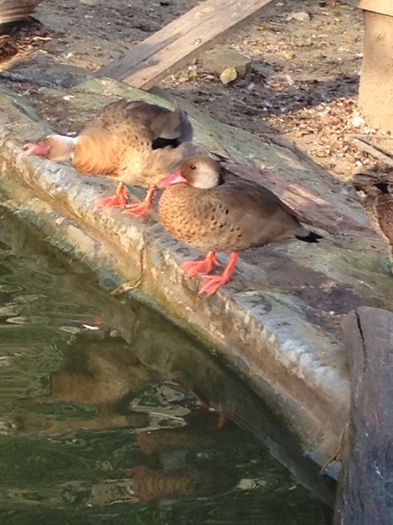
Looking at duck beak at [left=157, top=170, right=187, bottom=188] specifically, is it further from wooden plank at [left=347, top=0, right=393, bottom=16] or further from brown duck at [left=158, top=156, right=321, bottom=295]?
wooden plank at [left=347, top=0, right=393, bottom=16]

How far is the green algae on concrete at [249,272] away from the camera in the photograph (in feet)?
15.6

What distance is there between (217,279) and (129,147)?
111 centimetres

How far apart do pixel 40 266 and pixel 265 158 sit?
1903mm

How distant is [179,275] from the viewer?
569cm

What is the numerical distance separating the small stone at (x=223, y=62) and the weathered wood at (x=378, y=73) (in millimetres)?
1129

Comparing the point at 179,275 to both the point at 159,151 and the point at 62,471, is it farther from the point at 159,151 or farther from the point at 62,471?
the point at 62,471

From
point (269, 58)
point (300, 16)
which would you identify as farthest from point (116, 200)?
point (300, 16)

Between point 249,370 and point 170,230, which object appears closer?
point 249,370

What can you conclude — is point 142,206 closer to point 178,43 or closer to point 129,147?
point 129,147

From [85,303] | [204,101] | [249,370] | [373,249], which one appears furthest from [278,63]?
[249,370]

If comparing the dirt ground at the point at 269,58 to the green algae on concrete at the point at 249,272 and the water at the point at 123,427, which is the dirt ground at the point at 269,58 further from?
the water at the point at 123,427

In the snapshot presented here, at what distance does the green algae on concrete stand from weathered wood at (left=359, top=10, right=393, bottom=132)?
2.47 feet

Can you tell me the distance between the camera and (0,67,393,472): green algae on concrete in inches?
188

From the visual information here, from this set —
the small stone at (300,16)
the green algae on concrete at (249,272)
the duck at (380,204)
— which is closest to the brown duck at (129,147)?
the green algae on concrete at (249,272)
